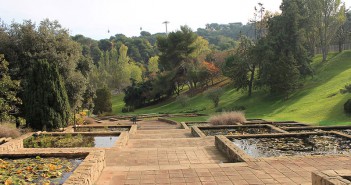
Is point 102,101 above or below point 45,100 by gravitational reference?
below

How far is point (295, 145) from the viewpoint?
9922 millimetres

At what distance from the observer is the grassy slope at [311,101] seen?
2184cm

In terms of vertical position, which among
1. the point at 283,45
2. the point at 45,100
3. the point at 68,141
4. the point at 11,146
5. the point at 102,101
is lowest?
the point at 68,141

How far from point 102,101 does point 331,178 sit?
3728 cm

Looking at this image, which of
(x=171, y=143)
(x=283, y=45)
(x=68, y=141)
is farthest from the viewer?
(x=283, y=45)

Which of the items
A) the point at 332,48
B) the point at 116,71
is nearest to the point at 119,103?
the point at 116,71

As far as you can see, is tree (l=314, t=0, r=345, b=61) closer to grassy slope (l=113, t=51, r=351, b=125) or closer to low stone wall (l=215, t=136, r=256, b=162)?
grassy slope (l=113, t=51, r=351, b=125)

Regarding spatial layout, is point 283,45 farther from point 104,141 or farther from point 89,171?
point 89,171

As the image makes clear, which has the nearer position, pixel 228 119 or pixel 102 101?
pixel 228 119

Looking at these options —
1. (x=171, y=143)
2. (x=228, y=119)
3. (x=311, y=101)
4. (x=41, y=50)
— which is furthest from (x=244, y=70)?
(x=171, y=143)

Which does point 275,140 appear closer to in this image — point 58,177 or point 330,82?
point 58,177

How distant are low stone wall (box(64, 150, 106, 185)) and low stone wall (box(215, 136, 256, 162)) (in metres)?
3.34

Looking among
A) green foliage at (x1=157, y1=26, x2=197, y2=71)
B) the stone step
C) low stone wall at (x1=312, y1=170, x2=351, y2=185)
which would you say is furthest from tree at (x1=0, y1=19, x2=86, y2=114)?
green foliage at (x1=157, y1=26, x2=197, y2=71)

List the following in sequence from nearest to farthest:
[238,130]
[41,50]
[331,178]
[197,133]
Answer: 1. [331,178]
2. [197,133]
3. [238,130]
4. [41,50]
